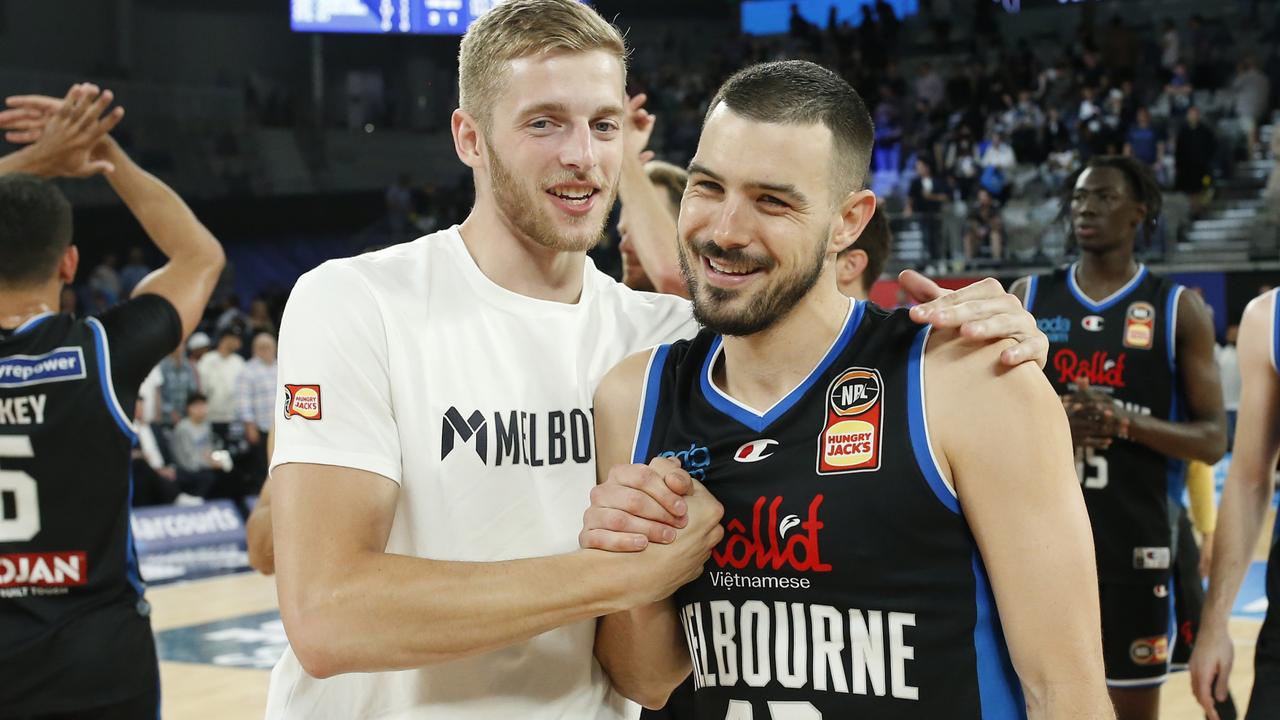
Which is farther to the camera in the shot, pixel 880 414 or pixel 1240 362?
pixel 1240 362

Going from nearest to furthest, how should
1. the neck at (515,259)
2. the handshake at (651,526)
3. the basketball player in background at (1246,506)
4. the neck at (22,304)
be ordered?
the handshake at (651,526) → the neck at (515,259) → the basketball player in background at (1246,506) → the neck at (22,304)

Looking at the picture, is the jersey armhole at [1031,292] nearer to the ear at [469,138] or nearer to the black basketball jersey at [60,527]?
the ear at [469,138]

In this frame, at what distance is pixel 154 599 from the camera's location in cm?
1067

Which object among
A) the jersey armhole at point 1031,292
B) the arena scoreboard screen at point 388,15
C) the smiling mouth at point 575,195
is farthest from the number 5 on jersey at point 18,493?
the arena scoreboard screen at point 388,15

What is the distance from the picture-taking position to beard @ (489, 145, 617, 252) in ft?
8.70

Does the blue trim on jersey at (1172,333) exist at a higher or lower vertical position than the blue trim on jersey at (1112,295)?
lower

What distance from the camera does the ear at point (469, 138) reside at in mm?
2744

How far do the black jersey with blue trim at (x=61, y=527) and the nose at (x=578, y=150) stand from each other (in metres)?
1.98

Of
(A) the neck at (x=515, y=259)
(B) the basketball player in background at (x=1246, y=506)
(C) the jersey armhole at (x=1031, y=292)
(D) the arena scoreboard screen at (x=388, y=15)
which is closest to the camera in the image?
(A) the neck at (x=515, y=259)

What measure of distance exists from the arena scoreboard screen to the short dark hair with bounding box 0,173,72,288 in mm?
15076

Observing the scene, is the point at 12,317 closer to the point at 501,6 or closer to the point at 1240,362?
the point at 501,6

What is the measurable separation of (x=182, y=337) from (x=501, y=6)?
1.92 m

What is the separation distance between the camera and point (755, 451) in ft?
8.05

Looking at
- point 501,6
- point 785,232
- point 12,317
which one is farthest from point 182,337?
point 785,232
